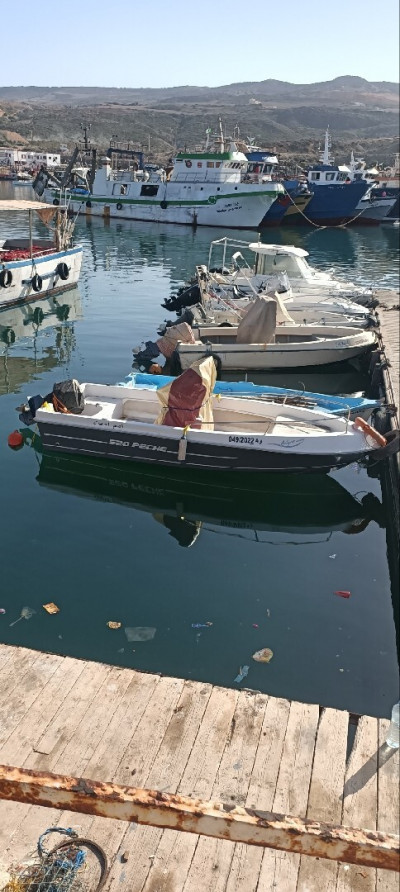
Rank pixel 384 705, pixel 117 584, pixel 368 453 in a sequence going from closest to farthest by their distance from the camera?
pixel 384 705 → pixel 117 584 → pixel 368 453

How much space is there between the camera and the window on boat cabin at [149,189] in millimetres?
60878

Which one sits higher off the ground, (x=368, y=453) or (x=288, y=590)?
(x=368, y=453)

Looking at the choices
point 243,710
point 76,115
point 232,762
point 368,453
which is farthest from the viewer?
point 76,115

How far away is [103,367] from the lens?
20.9 meters

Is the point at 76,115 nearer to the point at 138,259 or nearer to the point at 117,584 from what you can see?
the point at 138,259

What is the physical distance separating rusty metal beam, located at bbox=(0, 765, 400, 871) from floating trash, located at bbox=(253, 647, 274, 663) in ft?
19.8

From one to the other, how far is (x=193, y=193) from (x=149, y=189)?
4908 millimetres

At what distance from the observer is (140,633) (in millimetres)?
9055

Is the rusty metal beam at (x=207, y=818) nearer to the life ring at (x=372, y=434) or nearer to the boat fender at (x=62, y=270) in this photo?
the life ring at (x=372, y=434)

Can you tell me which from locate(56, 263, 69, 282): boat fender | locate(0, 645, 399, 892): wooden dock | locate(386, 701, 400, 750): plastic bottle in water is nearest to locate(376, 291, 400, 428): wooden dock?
locate(386, 701, 400, 750): plastic bottle in water

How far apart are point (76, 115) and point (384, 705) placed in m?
187

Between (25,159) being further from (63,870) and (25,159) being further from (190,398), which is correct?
(63,870)

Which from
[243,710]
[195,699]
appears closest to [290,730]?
[243,710]

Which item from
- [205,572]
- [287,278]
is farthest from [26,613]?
[287,278]
